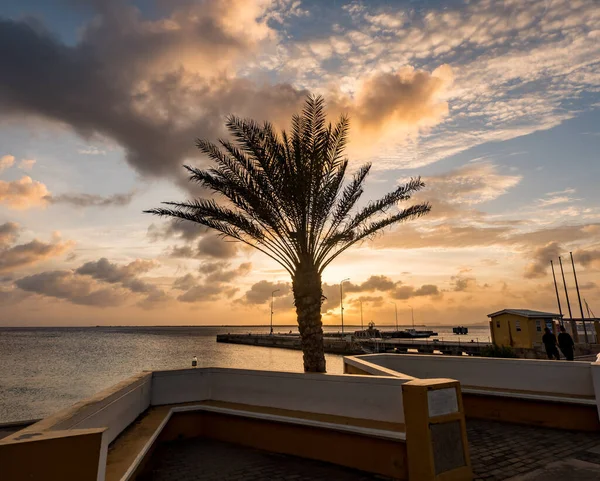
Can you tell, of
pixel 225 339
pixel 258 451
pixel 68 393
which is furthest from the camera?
pixel 225 339

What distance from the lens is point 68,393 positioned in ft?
108

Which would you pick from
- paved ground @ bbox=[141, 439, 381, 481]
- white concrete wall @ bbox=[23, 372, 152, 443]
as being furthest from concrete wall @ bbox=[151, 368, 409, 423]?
paved ground @ bbox=[141, 439, 381, 481]

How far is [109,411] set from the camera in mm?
5520

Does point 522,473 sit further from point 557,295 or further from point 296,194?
point 557,295

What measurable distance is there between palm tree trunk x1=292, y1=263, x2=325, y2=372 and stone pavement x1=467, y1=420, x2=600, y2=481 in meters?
3.76

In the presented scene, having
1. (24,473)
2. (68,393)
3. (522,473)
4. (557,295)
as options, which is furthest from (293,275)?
(557,295)

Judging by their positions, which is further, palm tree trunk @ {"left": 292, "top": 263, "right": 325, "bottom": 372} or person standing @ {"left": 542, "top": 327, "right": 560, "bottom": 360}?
person standing @ {"left": 542, "top": 327, "right": 560, "bottom": 360}

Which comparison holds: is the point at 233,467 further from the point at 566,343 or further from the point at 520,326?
the point at 520,326

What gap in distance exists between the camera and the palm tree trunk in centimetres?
947

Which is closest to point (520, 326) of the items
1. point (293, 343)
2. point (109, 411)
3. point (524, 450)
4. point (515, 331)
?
point (515, 331)

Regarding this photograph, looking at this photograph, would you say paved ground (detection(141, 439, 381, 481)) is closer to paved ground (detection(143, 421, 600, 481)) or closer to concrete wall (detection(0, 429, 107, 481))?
paved ground (detection(143, 421, 600, 481))

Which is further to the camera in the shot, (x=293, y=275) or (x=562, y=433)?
(x=293, y=275)

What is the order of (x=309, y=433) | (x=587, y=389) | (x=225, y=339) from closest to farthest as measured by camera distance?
1. (x=309, y=433)
2. (x=587, y=389)
3. (x=225, y=339)

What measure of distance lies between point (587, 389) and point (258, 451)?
6857mm
